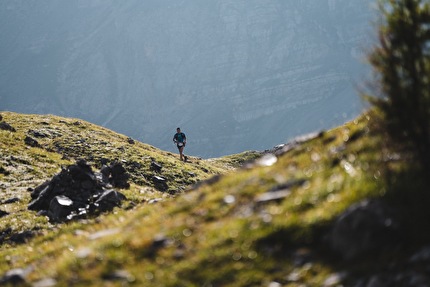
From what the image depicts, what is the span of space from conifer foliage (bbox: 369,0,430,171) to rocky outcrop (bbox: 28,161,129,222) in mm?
17598

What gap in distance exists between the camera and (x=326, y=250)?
9.54 metres

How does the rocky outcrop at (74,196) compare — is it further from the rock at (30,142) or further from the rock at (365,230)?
the rock at (30,142)

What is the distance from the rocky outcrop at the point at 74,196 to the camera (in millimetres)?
25094

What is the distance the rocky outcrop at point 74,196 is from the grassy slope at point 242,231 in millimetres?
9772

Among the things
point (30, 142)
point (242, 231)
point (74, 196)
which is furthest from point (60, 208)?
point (30, 142)

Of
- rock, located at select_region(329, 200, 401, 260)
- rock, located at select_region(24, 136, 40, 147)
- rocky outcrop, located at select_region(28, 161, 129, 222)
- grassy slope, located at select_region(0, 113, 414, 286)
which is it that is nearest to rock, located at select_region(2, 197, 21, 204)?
rocky outcrop, located at select_region(28, 161, 129, 222)

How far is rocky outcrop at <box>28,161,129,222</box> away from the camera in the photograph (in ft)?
82.3

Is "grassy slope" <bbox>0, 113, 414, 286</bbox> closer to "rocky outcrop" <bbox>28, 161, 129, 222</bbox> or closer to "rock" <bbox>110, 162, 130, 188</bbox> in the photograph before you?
"rocky outcrop" <bbox>28, 161, 129, 222</bbox>

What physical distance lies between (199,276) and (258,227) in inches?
67.9

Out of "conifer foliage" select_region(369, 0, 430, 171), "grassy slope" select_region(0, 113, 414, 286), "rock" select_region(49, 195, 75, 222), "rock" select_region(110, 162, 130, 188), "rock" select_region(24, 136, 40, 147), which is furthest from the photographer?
"rock" select_region(24, 136, 40, 147)

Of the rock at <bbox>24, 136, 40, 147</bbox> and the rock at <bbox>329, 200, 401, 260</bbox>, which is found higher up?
the rock at <bbox>24, 136, 40, 147</bbox>

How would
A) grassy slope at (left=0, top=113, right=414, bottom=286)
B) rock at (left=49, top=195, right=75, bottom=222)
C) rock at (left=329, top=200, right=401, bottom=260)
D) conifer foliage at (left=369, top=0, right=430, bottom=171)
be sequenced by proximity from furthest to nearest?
rock at (left=49, top=195, right=75, bottom=222) → conifer foliage at (left=369, top=0, right=430, bottom=171) → grassy slope at (left=0, top=113, right=414, bottom=286) → rock at (left=329, top=200, right=401, bottom=260)

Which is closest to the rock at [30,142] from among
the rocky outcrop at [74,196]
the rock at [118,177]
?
the rock at [118,177]

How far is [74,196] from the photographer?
88.0 ft
